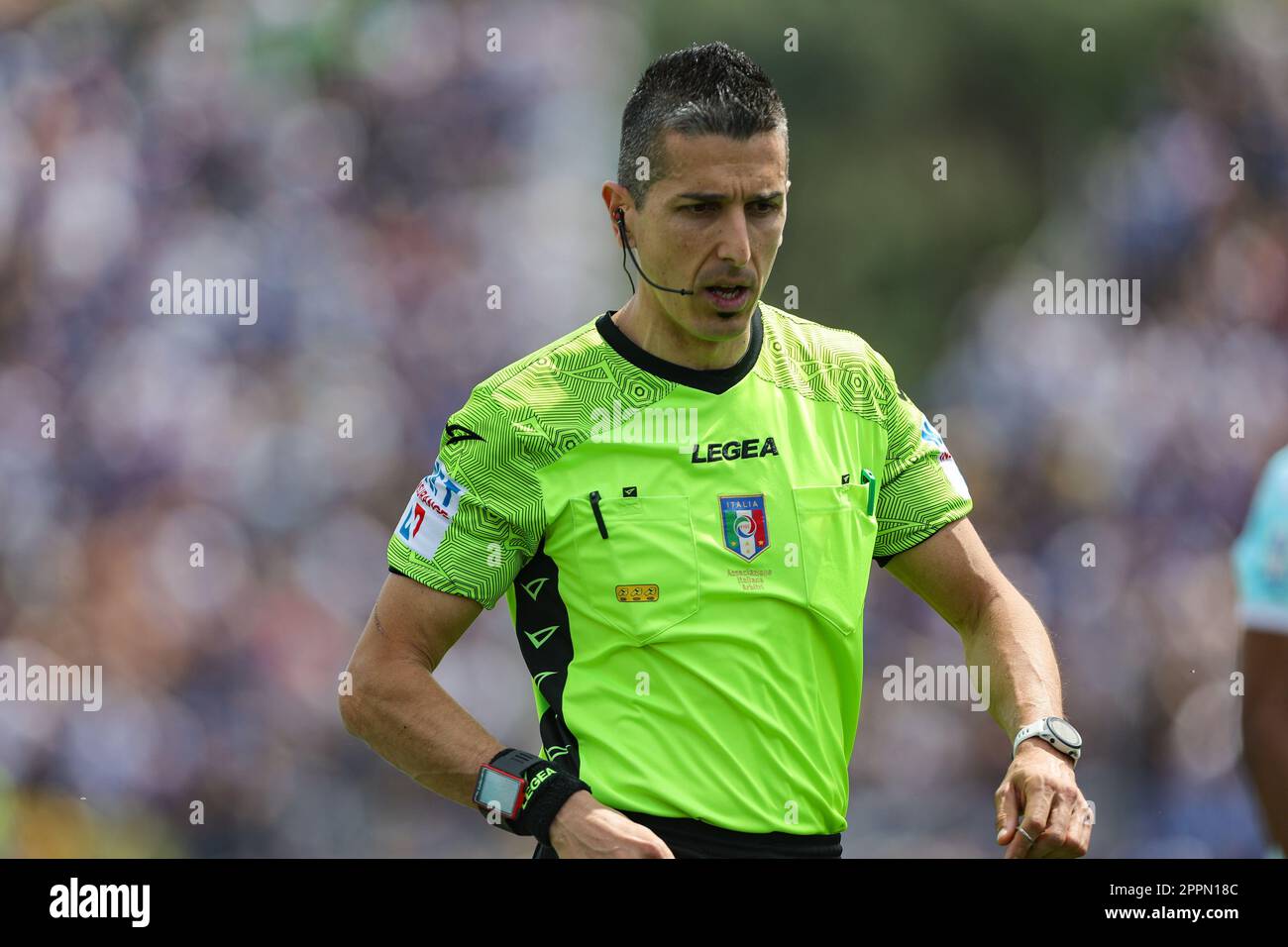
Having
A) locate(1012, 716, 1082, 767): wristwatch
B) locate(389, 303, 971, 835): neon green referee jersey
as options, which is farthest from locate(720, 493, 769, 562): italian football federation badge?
locate(1012, 716, 1082, 767): wristwatch

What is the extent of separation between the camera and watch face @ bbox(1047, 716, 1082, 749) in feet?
9.38

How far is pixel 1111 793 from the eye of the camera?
5.85 m

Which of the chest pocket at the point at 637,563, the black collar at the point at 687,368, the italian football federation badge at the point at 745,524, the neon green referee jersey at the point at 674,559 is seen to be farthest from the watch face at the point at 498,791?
the black collar at the point at 687,368

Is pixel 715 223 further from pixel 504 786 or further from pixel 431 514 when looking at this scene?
pixel 504 786

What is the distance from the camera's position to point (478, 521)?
119 inches

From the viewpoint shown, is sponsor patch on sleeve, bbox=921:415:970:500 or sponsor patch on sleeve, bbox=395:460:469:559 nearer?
sponsor patch on sleeve, bbox=395:460:469:559

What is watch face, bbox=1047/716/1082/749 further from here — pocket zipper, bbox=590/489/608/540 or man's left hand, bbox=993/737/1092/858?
pocket zipper, bbox=590/489/608/540

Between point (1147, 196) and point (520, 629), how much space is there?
12.7 ft

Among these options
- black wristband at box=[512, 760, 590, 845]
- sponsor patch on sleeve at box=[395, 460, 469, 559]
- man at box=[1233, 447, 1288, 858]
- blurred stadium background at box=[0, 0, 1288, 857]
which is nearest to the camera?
black wristband at box=[512, 760, 590, 845]

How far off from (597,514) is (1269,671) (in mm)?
1430

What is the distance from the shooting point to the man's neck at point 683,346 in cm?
314

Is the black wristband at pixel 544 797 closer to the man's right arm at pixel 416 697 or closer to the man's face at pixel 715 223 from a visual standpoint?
the man's right arm at pixel 416 697

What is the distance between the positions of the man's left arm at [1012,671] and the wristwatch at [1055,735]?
12mm

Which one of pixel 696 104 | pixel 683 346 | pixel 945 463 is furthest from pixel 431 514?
pixel 945 463
